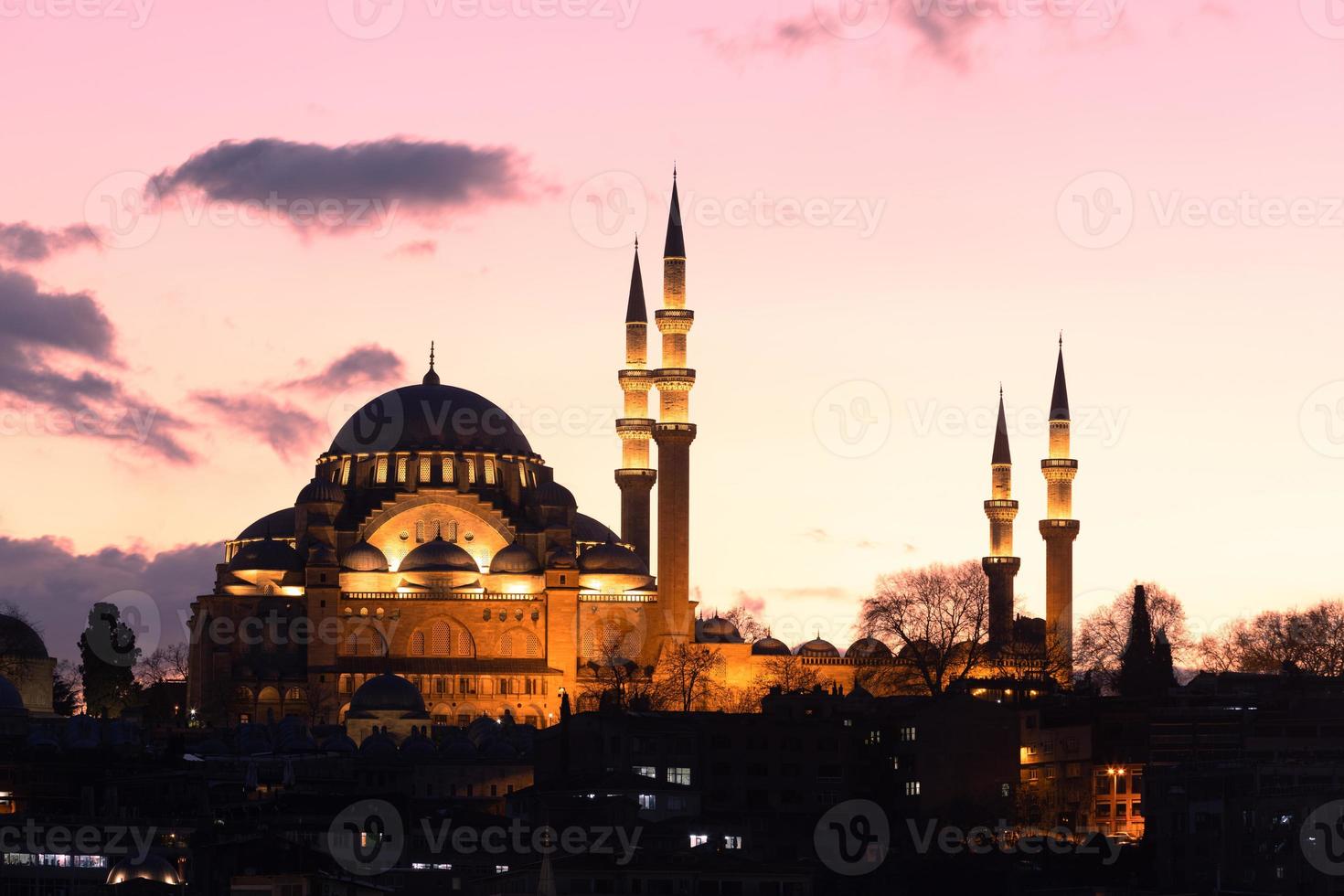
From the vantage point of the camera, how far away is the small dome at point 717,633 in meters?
103

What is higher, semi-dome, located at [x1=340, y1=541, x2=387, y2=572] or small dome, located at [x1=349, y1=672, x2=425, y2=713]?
semi-dome, located at [x1=340, y1=541, x2=387, y2=572]

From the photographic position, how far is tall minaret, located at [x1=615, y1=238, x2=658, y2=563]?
350 ft

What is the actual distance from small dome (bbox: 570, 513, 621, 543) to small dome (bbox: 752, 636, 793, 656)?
26.7 feet

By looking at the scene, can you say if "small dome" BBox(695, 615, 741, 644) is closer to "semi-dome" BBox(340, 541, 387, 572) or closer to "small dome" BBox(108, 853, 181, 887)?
"semi-dome" BBox(340, 541, 387, 572)

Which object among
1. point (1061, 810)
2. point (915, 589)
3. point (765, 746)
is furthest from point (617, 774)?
point (915, 589)

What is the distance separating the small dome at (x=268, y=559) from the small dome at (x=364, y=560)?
1.98 metres

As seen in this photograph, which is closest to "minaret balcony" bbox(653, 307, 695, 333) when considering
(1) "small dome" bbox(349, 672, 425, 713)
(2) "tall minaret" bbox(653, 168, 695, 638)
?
(2) "tall minaret" bbox(653, 168, 695, 638)

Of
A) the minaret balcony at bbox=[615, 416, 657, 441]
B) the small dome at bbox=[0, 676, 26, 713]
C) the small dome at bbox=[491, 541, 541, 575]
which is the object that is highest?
the minaret balcony at bbox=[615, 416, 657, 441]

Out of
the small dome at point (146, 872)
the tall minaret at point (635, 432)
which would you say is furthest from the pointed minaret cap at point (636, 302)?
the small dome at point (146, 872)

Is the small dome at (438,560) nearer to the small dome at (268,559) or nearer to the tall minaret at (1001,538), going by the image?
the small dome at (268,559)

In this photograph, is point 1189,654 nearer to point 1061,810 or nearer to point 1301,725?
point 1301,725

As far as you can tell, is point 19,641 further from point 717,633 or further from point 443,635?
point 717,633

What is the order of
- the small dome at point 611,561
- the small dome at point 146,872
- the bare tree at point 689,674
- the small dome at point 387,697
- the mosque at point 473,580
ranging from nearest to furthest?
the small dome at point 146,872 → the small dome at point 387,697 → the bare tree at point 689,674 → the mosque at point 473,580 → the small dome at point 611,561

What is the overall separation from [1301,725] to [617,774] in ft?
67.9
